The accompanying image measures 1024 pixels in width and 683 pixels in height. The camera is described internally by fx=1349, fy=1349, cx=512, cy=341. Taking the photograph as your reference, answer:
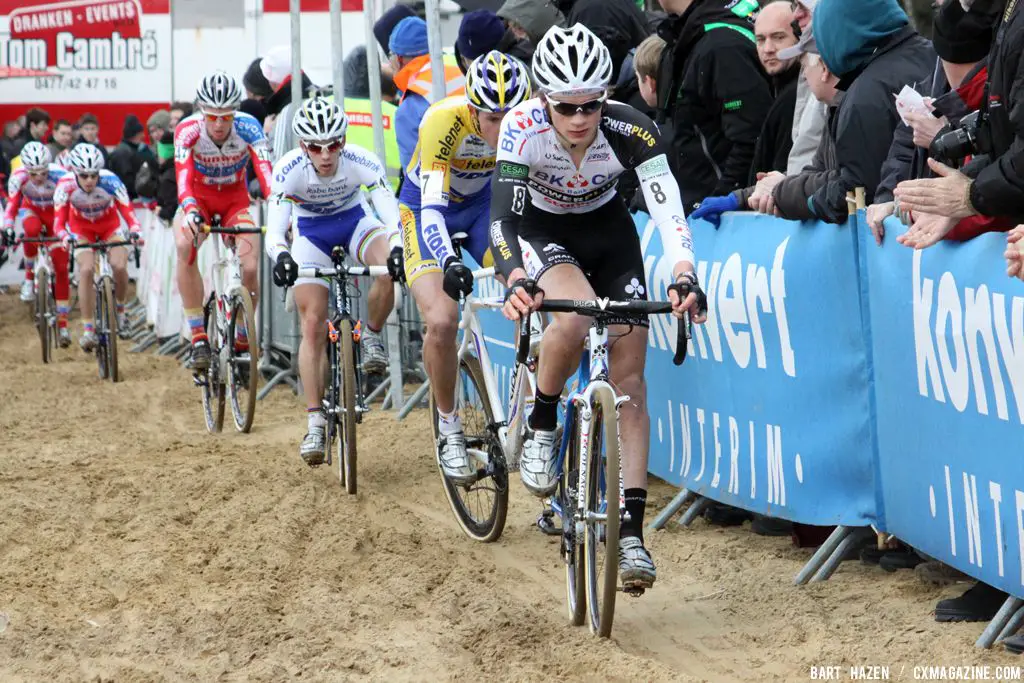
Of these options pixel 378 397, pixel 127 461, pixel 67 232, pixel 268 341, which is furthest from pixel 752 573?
pixel 67 232

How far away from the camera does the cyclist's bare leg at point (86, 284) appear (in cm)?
1470

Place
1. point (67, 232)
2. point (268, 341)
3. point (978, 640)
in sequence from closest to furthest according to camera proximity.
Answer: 1. point (978, 640)
2. point (268, 341)
3. point (67, 232)

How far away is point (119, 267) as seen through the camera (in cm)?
1523

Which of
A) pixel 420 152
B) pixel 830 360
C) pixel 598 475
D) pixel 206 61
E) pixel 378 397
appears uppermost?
pixel 206 61

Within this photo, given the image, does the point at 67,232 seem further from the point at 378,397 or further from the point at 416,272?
the point at 416,272

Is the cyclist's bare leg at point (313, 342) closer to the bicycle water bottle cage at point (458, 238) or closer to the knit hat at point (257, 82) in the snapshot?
the bicycle water bottle cage at point (458, 238)

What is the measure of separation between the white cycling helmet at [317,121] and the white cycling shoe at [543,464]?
12.1 feet

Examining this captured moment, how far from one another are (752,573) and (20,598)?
10.5 ft

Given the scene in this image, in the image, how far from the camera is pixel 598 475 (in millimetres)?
5074

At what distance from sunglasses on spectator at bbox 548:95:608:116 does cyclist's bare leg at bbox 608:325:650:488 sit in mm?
853

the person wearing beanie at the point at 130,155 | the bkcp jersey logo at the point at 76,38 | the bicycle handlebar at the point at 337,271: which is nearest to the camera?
the bicycle handlebar at the point at 337,271

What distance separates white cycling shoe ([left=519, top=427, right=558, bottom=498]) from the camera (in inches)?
220

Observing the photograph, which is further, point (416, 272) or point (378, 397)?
point (378, 397)

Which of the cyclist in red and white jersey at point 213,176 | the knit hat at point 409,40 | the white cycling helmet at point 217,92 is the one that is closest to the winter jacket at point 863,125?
the knit hat at point 409,40
